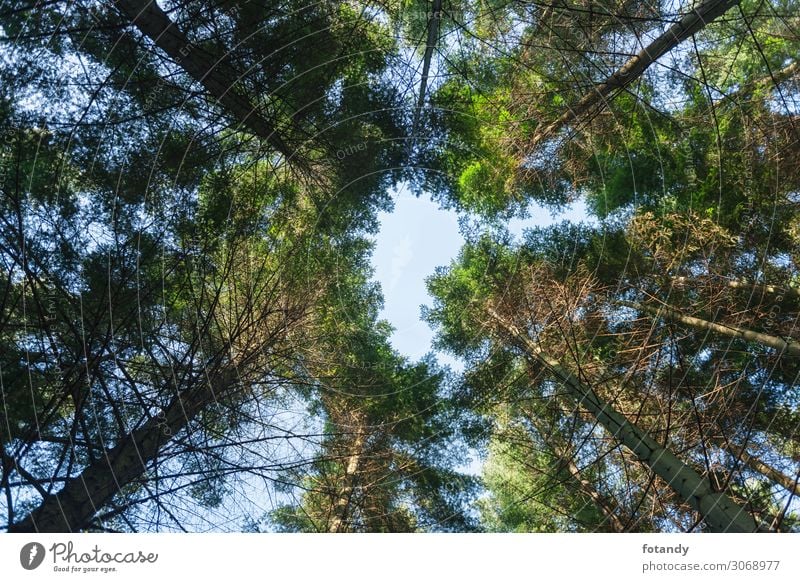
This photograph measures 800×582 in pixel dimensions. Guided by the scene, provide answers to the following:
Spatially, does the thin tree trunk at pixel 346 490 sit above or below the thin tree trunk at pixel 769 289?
below

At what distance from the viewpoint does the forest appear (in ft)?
25.2

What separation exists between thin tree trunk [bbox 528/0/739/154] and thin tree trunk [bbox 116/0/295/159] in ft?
18.7

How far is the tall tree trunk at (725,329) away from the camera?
8.38 m

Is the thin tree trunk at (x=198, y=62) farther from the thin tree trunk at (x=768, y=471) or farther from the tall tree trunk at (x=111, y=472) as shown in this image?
the thin tree trunk at (x=768, y=471)

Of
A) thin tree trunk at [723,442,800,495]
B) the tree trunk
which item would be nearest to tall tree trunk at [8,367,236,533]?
the tree trunk

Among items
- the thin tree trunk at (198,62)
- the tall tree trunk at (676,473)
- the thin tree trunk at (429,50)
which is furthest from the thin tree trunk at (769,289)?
the thin tree trunk at (198,62)

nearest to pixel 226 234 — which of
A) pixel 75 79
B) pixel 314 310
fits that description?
pixel 314 310

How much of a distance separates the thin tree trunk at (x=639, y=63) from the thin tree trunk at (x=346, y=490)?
7.13m

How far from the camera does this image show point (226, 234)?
364 inches

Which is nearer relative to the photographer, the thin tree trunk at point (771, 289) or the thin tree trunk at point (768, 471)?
the thin tree trunk at point (768, 471)
